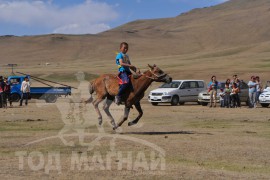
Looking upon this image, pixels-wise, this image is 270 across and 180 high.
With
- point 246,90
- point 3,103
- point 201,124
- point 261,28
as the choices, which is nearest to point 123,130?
point 201,124

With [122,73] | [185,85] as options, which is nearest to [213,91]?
[185,85]

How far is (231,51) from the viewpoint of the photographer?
142m

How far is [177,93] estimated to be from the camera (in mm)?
36250

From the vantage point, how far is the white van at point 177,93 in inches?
1407

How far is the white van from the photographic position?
117ft

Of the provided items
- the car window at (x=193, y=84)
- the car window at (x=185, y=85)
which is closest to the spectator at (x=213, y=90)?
the car window at (x=185, y=85)

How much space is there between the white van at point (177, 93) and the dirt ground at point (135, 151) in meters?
17.0

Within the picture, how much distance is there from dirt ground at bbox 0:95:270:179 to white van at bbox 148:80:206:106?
17.0m

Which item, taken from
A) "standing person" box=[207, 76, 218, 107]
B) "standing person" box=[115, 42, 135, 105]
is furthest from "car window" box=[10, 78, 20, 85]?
"standing person" box=[115, 42, 135, 105]

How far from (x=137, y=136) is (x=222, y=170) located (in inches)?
203

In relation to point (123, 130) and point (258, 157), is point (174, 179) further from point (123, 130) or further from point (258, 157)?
point (123, 130)

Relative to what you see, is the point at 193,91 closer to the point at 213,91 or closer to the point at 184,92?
the point at 184,92

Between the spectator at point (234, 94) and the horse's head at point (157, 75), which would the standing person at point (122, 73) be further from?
the spectator at point (234, 94)

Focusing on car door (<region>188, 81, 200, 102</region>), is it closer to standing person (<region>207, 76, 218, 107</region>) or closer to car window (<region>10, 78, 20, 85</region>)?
standing person (<region>207, 76, 218, 107</region>)
